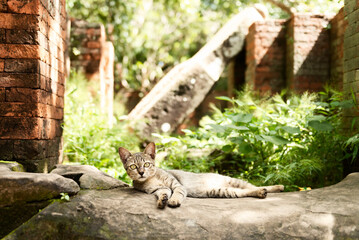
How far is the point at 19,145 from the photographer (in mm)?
2977

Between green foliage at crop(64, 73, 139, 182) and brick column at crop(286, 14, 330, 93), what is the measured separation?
11.1ft

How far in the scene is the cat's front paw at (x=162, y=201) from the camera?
2.53m

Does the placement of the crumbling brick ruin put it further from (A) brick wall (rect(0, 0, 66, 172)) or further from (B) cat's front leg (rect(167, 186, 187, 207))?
(B) cat's front leg (rect(167, 186, 187, 207))

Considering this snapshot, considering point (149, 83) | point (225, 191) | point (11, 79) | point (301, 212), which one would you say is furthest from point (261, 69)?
point (149, 83)

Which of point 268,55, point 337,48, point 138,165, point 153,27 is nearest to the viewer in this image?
point 138,165

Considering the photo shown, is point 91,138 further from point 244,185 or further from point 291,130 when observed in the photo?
point 291,130

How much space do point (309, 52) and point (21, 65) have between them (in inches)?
204

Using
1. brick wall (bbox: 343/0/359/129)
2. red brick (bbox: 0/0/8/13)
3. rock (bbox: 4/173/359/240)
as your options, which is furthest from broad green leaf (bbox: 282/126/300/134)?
red brick (bbox: 0/0/8/13)

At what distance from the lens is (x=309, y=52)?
6211 mm

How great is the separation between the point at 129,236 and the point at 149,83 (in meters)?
12.0

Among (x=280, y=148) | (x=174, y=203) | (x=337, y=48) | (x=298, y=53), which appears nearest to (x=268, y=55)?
(x=298, y=53)

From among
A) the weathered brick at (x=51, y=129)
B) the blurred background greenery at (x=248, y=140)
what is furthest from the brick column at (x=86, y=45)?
the weathered brick at (x=51, y=129)

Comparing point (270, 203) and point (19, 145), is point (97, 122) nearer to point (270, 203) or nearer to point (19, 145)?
point (19, 145)

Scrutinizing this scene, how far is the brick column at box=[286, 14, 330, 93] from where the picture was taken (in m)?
6.17
